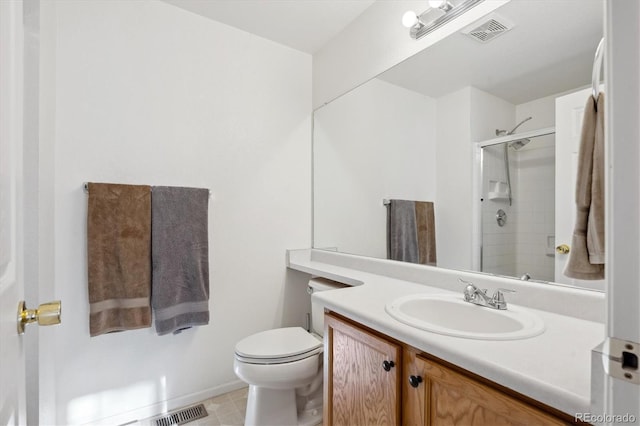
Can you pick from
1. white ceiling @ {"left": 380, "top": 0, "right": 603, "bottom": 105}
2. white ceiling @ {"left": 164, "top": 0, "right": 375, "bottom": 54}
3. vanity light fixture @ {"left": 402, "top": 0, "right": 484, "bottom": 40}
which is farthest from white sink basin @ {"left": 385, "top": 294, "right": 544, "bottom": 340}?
white ceiling @ {"left": 164, "top": 0, "right": 375, "bottom": 54}

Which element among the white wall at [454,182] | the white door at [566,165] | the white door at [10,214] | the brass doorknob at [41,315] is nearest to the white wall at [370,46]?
the white wall at [454,182]

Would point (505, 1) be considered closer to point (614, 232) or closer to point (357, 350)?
point (614, 232)

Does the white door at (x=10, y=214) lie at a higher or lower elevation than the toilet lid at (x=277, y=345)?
higher

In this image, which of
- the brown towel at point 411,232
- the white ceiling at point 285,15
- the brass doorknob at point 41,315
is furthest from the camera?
the white ceiling at point 285,15

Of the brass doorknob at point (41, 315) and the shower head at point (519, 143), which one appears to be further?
the shower head at point (519, 143)

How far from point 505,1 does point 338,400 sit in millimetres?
1675

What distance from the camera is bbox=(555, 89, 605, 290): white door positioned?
101 centimetres

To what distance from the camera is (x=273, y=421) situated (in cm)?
148

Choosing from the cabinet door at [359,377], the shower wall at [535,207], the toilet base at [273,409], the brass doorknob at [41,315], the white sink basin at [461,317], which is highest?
the shower wall at [535,207]

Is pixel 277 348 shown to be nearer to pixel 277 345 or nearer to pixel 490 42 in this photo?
pixel 277 345

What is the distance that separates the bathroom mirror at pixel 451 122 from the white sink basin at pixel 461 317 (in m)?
0.24

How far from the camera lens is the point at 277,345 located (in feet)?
5.07

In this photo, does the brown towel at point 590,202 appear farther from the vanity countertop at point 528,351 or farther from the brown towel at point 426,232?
the brown towel at point 426,232

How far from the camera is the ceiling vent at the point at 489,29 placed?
122 cm
